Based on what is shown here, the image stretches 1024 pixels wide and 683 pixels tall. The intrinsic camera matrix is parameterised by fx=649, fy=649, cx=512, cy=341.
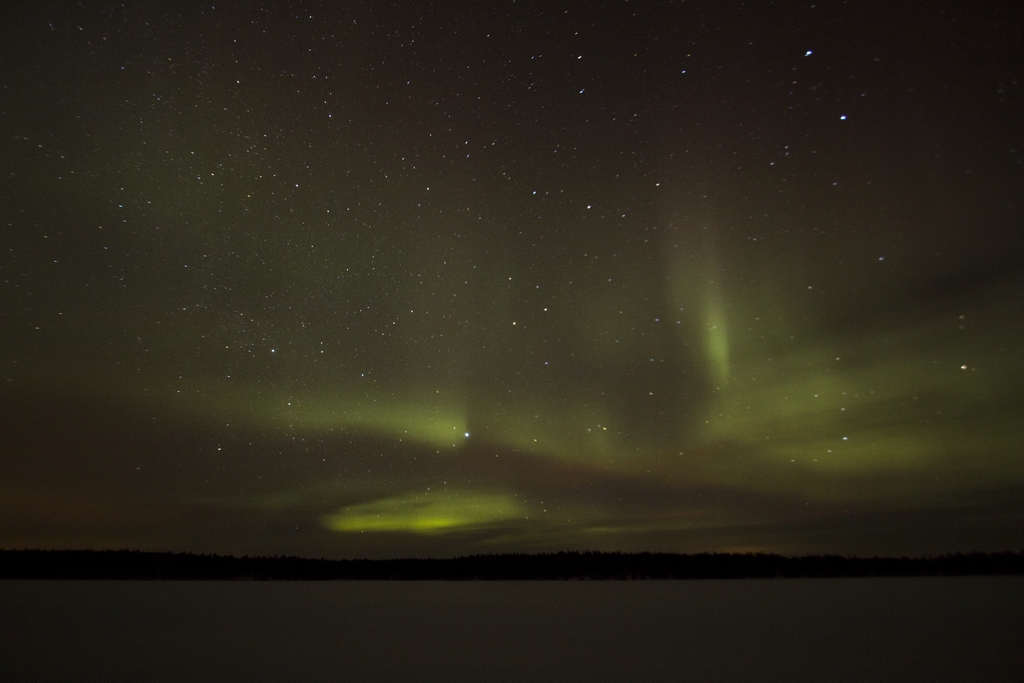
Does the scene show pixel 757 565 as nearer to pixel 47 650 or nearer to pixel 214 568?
pixel 214 568

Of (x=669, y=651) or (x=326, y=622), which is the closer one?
(x=669, y=651)

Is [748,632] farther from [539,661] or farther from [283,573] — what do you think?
[283,573]

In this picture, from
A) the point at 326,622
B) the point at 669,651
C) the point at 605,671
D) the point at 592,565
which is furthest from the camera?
the point at 592,565

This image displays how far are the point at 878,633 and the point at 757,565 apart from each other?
38.7 meters

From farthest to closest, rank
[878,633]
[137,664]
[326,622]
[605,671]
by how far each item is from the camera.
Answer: [326,622] → [878,633] → [137,664] → [605,671]

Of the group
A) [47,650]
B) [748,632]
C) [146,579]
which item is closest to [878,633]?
[748,632]

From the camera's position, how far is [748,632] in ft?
34.2

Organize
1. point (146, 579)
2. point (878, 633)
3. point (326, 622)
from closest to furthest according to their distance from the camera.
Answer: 1. point (878, 633)
2. point (326, 622)
3. point (146, 579)

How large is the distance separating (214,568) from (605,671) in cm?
5300

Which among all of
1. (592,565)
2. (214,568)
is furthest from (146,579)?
(592,565)

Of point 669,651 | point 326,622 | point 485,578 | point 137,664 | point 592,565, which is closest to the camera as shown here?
point 137,664

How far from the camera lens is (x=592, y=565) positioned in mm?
45250

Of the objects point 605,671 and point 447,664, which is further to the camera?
point 447,664

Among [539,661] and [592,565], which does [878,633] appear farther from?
[592,565]
